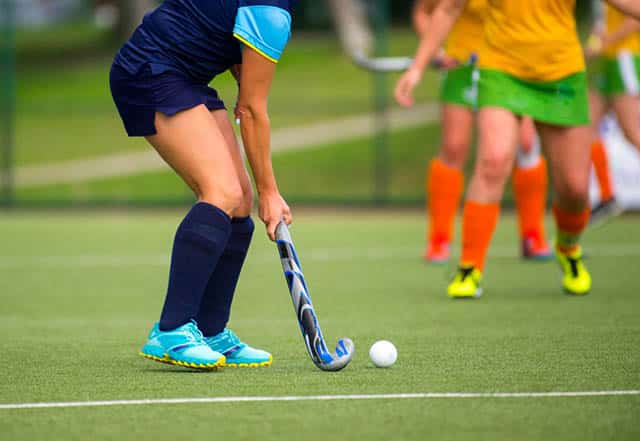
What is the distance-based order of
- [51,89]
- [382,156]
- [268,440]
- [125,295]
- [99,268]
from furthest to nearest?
[51,89] < [382,156] < [99,268] < [125,295] < [268,440]

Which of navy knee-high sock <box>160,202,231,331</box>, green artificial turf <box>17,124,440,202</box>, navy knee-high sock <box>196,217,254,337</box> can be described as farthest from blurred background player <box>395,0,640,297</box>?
green artificial turf <box>17,124,440,202</box>

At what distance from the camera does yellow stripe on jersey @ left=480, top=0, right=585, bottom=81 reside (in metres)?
6.72

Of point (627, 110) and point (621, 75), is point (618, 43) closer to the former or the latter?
point (621, 75)

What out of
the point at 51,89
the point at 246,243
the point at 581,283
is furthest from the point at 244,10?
the point at 51,89

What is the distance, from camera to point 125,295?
303 inches

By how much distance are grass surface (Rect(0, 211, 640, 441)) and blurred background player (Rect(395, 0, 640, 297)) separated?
598 mm

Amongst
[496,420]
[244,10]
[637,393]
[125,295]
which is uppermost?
[244,10]

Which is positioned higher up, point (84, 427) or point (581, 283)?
point (84, 427)

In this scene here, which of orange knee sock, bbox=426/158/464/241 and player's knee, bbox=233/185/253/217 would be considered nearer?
player's knee, bbox=233/185/253/217

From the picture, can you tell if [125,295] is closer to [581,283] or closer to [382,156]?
[581,283]

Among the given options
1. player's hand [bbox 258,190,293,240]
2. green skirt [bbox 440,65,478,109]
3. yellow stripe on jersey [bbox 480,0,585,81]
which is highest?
player's hand [bbox 258,190,293,240]

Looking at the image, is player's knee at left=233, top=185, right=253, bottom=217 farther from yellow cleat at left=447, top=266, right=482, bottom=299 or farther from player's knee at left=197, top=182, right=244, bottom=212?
yellow cleat at left=447, top=266, right=482, bottom=299

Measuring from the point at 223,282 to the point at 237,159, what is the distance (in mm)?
455

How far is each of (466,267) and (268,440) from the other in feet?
11.8
